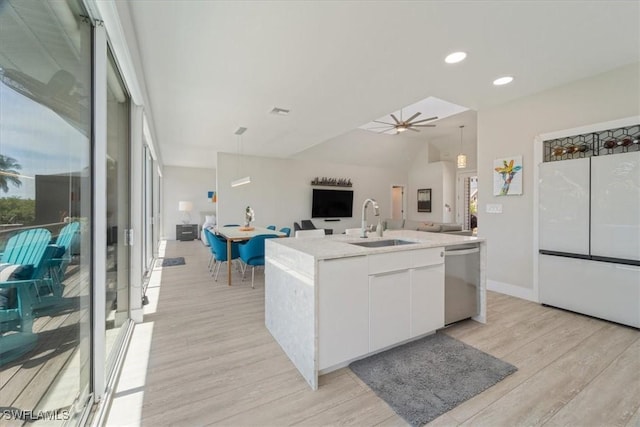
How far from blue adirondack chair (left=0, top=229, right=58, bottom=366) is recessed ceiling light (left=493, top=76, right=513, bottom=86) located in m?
4.08

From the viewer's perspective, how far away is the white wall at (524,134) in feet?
9.32

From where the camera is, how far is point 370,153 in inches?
339

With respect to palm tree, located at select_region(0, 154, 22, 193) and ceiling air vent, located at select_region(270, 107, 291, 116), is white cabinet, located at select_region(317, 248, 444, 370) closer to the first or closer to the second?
palm tree, located at select_region(0, 154, 22, 193)

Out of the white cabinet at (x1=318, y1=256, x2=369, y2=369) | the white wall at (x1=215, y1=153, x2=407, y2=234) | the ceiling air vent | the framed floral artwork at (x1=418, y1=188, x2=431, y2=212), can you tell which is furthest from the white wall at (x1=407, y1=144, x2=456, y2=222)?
the white cabinet at (x1=318, y1=256, x2=369, y2=369)

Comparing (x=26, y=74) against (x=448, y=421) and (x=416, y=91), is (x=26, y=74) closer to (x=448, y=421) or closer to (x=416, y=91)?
(x=448, y=421)

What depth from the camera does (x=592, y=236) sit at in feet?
9.36

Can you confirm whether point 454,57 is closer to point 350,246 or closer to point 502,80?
point 502,80

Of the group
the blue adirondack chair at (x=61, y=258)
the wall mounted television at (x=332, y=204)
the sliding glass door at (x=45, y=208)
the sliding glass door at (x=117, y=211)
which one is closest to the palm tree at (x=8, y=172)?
the sliding glass door at (x=45, y=208)

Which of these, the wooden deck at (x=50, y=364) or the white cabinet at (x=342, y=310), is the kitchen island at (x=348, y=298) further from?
the wooden deck at (x=50, y=364)

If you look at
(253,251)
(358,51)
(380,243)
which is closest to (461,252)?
(380,243)

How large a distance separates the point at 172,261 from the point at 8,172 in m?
5.71

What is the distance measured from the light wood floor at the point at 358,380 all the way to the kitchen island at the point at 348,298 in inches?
8.0

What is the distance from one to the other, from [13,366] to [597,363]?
11.2 feet

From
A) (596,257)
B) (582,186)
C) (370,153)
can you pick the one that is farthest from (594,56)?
(370,153)
